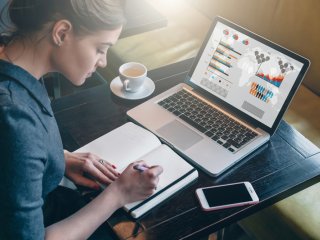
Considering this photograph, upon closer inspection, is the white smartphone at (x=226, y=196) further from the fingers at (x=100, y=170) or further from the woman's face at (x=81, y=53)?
the woman's face at (x=81, y=53)

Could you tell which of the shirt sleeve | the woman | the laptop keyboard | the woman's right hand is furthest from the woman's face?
the laptop keyboard

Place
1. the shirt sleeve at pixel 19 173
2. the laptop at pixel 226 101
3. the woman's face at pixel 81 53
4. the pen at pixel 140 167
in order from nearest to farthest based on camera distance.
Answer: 1. the shirt sleeve at pixel 19 173
2. the woman's face at pixel 81 53
3. the pen at pixel 140 167
4. the laptop at pixel 226 101

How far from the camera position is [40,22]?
0.90 meters

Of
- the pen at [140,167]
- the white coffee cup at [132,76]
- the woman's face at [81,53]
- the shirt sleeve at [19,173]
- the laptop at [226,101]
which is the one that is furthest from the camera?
the white coffee cup at [132,76]

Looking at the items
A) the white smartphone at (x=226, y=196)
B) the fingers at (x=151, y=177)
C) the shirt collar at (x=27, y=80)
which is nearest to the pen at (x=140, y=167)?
the fingers at (x=151, y=177)

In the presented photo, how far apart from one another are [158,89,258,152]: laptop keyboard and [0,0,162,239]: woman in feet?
0.90

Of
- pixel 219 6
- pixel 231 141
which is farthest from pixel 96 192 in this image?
pixel 219 6

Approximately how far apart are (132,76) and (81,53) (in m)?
0.44

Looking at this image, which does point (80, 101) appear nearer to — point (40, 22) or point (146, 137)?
point (146, 137)

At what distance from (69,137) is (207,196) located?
438 millimetres

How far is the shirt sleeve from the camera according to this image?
2.63 feet

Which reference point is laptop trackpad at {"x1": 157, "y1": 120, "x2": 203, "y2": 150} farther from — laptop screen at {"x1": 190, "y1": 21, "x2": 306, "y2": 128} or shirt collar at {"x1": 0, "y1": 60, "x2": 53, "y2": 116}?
shirt collar at {"x1": 0, "y1": 60, "x2": 53, "y2": 116}

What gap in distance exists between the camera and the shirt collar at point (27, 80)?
88cm

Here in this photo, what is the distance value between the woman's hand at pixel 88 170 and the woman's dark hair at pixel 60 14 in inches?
13.9
